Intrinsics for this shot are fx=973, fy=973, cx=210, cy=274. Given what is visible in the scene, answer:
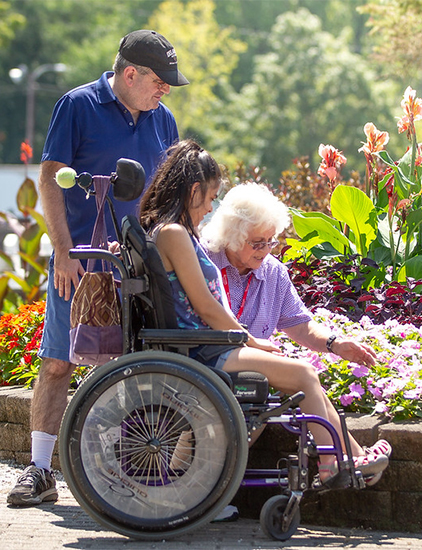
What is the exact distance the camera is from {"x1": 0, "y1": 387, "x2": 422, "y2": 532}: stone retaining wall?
3.69m

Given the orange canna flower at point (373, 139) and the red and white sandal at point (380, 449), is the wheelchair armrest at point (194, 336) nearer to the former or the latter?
the red and white sandal at point (380, 449)

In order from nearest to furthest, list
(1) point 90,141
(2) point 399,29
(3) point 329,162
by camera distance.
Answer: (1) point 90,141, (3) point 329,162, (2) point 399,29

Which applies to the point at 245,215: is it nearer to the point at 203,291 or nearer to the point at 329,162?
the point at 203,291

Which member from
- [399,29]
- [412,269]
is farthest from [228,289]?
[399,29]

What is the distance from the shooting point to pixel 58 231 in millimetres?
4055

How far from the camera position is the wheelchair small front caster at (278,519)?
3.36 meters

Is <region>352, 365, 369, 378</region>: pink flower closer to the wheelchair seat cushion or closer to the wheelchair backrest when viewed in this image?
the wheelchair seat cushion

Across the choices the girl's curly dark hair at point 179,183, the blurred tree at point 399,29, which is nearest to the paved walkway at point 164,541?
the girl's curly dark hair at point 179,183

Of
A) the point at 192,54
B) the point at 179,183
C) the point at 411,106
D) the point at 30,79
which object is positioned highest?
the point at 192,54

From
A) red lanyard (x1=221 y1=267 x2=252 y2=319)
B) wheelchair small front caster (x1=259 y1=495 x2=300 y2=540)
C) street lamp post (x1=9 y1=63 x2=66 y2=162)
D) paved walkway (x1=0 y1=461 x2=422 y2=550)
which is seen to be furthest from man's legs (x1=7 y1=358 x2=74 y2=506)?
street lamp post (x1=9 y1=63 x2=66 y2=162)

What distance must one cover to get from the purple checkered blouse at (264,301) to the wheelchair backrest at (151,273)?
701 millimetres

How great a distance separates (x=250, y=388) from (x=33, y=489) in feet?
Answer: 3.70

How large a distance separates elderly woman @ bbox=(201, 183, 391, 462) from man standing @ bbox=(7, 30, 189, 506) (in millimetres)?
474

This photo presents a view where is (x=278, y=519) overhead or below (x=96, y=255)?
below
